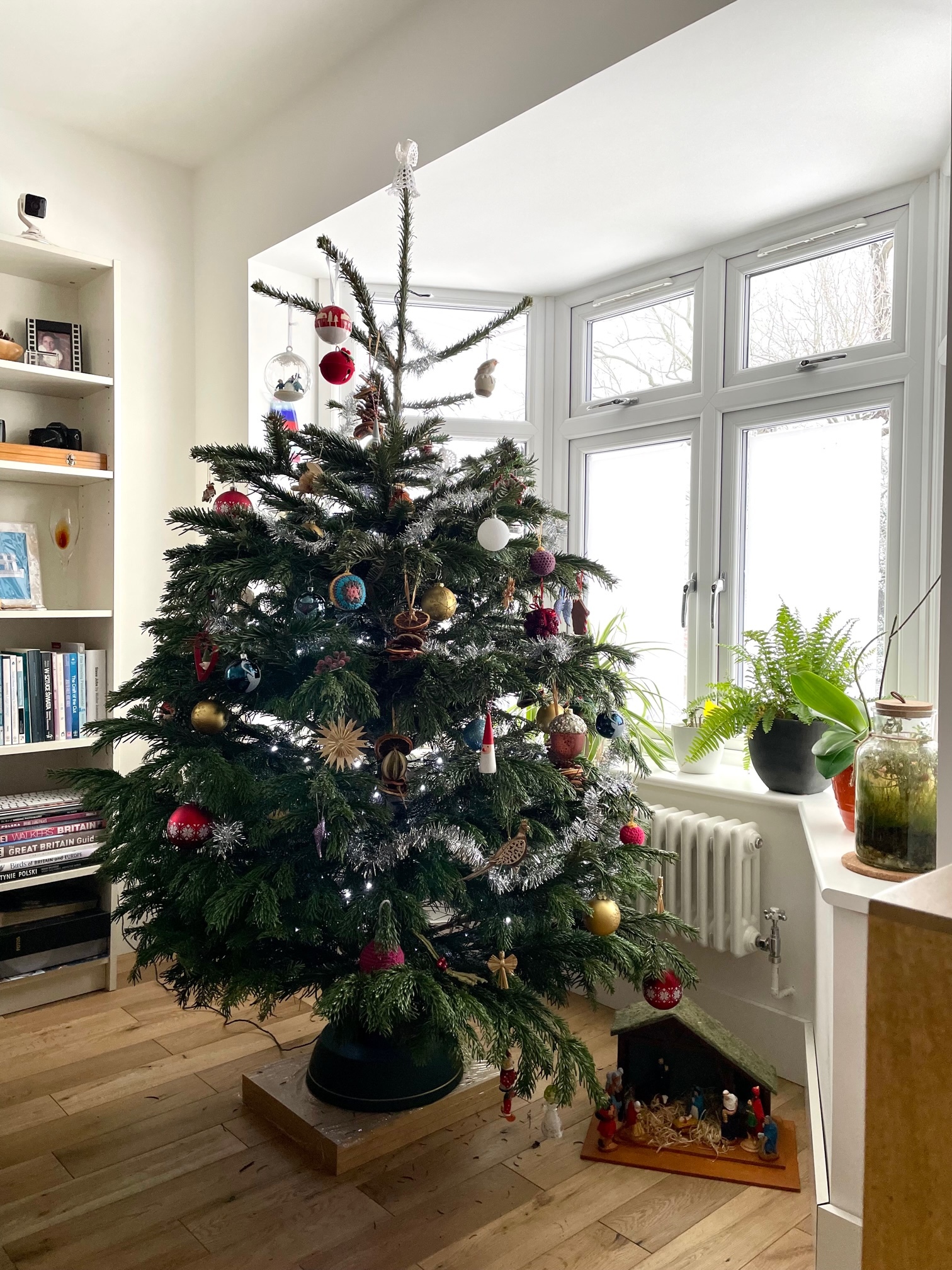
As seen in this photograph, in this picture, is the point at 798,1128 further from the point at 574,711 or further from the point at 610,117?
the point at 610,117

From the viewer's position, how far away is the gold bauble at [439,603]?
1609mm

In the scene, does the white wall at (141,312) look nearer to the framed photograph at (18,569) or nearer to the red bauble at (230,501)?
the framed photograph at (18,569)

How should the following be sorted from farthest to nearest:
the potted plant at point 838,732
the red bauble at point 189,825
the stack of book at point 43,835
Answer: the stack of book at point 43,835 → the potted plant at point 838,732 → the red bauble at point 189,825

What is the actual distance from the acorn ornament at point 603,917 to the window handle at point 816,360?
1.56 meters

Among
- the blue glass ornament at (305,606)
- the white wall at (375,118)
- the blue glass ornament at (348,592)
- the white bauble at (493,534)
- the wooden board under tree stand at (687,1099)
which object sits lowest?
the wooden board under tree stand at (687,1099)

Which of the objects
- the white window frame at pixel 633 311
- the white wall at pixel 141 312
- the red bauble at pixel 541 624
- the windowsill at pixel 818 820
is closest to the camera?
the windowsill at pixel 818 820

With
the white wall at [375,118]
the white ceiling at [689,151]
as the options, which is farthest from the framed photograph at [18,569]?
the white ceiling at [689,151]

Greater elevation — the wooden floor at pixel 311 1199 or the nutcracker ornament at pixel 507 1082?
the nutcracker ornament at pixel 507 1082

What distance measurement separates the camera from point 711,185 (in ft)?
7.55

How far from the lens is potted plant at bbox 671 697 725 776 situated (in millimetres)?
2514

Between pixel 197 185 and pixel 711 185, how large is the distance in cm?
176

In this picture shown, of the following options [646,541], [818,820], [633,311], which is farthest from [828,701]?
[633,311]

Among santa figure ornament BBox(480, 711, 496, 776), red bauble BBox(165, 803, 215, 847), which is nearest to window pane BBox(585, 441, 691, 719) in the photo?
santa figure ornament BBox(480, 711, 496, 776)

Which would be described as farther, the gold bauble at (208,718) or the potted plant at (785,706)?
the potted plant at (785,706)
